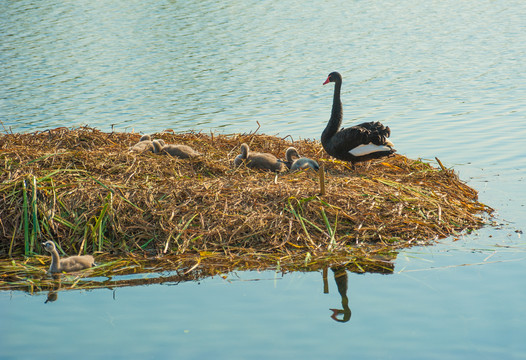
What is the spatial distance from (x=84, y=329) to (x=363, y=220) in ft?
9.90

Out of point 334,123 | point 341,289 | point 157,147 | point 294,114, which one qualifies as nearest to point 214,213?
point 341,289

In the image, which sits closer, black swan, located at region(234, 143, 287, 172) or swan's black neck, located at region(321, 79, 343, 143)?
black swan, located at region(234, 143, 287, 172)

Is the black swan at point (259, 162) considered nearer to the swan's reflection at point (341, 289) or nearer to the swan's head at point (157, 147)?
the swan's head at point (157, 147)

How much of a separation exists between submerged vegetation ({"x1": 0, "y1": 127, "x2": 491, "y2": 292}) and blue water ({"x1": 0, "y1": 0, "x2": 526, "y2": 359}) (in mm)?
374

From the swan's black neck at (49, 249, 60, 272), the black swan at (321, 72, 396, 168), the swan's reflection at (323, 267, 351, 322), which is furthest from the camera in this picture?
the black swan at (321, 72, 396, 168)

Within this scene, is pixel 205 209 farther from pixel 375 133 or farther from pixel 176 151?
pixel 375 133

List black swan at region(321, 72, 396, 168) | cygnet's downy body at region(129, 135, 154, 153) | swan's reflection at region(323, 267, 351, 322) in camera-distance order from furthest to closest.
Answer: cygnet's downy body at region(129, 135, 154, 153), black swan at region(321, 72, 396, 168), swan's reflection at region(323, 267, 351, 322)

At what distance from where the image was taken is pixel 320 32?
28.7 meters

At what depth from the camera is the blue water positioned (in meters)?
4.83

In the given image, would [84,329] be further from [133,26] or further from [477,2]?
[477,2]

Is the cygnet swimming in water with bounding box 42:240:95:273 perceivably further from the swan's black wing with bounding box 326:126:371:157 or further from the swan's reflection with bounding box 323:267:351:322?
the swan's black wing with bounding box 326:126:371:157

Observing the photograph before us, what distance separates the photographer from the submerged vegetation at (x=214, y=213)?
627cm

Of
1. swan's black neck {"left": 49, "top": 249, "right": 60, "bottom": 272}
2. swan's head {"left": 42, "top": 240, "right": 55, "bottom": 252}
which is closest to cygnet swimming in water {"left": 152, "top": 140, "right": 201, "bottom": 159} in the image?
swan's head {"left": 42, "top": 240, "right": 55, "bottom": 252}

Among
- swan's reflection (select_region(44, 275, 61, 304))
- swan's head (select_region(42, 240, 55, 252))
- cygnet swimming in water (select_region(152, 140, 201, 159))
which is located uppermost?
swan's head (select_region(42, 240, 55, 252))
